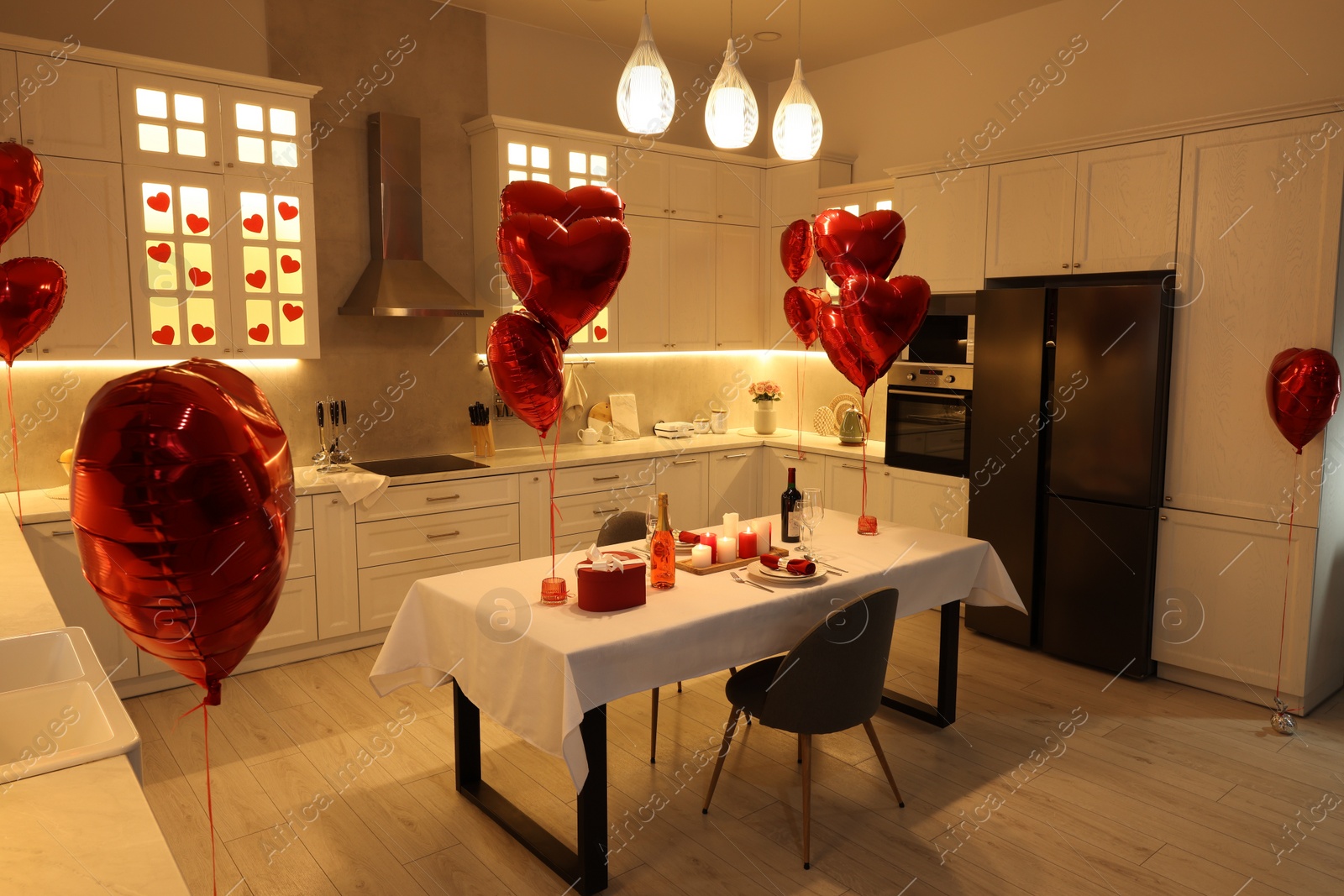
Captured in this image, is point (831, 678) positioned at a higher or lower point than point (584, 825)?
higher

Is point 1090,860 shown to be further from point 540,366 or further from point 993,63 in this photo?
point 993,63

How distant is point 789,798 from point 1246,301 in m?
2.79

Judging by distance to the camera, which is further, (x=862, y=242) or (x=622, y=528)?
(x=622, y=528)

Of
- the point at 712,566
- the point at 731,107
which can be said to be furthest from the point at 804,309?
the point at 712,566

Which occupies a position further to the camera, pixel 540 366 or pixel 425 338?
pixel 425 338

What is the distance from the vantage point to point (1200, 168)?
12.6 ft

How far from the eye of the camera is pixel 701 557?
3084mm

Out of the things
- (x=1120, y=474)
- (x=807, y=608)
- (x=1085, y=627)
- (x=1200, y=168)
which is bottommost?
(x=1085, y=627)

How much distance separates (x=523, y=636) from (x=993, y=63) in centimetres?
445

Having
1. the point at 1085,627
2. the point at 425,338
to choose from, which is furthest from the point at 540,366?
the point at 1085,627

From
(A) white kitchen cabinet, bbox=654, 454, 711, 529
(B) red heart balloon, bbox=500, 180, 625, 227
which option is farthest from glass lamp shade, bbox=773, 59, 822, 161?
(A) white kitchen cabinet, bbox=654, 454, 711, 529

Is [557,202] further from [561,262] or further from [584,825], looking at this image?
[584,825]

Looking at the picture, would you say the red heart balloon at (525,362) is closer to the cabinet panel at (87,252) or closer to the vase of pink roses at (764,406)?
the cabinet panel at (87,252)

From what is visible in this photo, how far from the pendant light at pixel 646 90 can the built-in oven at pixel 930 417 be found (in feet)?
8.35
